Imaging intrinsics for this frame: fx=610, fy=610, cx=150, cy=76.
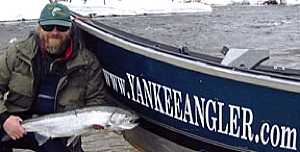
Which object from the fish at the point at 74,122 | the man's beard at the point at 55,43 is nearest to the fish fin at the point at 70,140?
the fish at the point at 74,122

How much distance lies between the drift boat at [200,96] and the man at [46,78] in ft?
1.63

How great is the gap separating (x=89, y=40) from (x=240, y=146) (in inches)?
A: 79.9

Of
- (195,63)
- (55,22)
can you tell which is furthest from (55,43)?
(195,63)

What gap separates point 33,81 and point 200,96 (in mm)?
1163

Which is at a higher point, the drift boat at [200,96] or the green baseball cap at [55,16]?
the green baseball cap at [55,16]

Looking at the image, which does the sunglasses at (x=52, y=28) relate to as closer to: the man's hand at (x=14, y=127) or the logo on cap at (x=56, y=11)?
the logo on cap at (x=56, y=11)

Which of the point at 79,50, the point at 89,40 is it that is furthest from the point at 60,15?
the point at 89,40

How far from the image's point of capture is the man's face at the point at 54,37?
4098mm

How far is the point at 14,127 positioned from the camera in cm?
414

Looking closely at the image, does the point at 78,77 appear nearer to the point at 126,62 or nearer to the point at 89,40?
the point at 126,62

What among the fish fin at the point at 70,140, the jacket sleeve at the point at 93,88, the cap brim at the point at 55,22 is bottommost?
the fish fin at the point at 70,140

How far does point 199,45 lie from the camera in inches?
833

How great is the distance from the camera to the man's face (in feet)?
13.4

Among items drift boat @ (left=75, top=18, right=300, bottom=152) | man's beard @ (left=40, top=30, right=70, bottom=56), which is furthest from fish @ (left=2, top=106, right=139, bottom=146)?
drift boat @ (left=75, top=18, right=300, bottom=152)
